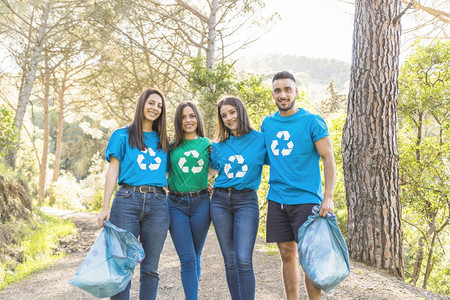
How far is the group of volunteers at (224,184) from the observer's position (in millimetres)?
2617

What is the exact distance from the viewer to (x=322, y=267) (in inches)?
93.4

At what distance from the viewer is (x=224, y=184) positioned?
2.75m

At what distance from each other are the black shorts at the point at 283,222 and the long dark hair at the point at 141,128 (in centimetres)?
94

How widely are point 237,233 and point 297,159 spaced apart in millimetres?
682

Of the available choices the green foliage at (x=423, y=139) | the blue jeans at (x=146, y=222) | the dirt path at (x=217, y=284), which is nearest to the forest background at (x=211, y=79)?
the green foliage at (x=423, y=139)

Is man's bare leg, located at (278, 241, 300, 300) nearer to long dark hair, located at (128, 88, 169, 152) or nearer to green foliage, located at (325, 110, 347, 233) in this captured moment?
long dark hair, located at (128, 88, 169, 152)

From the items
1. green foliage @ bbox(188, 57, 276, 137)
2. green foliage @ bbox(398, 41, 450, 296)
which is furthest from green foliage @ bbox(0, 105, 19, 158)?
green foliage @ bbox(398, 41, 450, 296)

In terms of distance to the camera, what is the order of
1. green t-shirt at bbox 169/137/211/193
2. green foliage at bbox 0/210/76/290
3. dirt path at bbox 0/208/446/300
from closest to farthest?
green t-shirt at bbox 169/137/211/193 < dirt path at bbox 0/208/446/300 < green foliage at bbox 0/210/76/290

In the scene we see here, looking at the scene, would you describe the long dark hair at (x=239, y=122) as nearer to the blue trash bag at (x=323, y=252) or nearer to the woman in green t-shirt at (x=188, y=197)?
the woman in green t-shirt at (x=188, y=197)

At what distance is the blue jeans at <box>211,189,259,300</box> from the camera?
103 inches

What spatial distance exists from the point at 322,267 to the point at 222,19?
27.6 ft

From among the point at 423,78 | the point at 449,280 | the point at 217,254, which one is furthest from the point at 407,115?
the point at 217,254

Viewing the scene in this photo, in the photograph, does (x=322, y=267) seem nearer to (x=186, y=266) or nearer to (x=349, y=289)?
(x=186, y=266)

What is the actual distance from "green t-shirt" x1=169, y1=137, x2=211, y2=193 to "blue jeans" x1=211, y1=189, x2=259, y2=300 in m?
0.20
